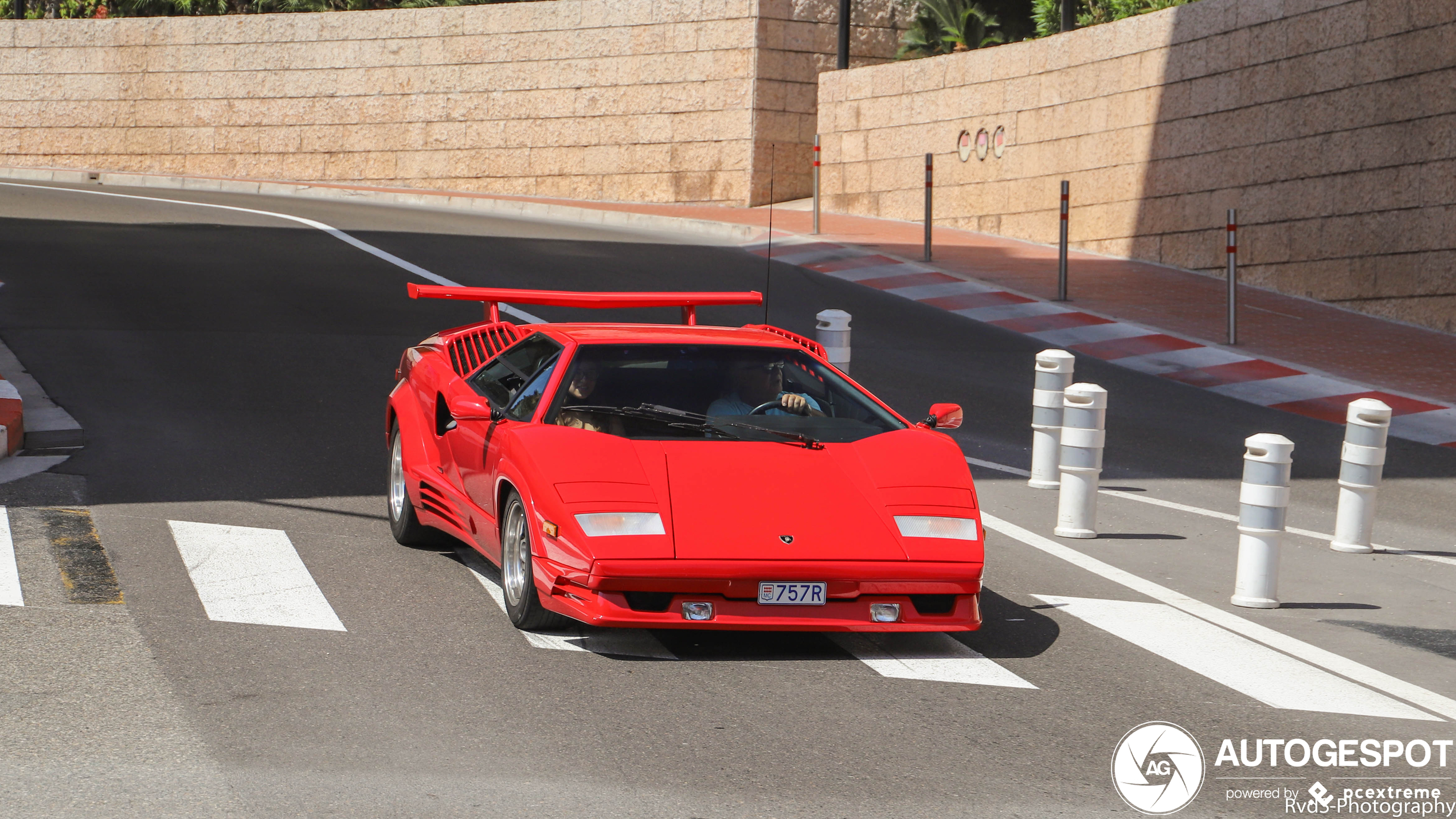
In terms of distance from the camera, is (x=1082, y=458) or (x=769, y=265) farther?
(x=769, y=265)

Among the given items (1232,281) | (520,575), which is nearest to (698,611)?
(520,575)

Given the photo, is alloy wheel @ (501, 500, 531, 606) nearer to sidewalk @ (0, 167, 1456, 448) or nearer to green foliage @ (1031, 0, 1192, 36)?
sidewalk @ (0, 167, 1456, 448)

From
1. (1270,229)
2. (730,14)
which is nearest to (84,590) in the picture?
(1270,229)

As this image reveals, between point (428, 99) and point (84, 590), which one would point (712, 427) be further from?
point (428, 99)

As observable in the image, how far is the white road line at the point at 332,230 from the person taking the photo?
16.7 metres

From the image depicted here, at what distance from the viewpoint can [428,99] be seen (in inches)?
1305

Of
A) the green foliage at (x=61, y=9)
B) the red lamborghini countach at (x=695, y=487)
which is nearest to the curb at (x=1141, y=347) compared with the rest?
the red lamborghini countach at (x=695, y=487)

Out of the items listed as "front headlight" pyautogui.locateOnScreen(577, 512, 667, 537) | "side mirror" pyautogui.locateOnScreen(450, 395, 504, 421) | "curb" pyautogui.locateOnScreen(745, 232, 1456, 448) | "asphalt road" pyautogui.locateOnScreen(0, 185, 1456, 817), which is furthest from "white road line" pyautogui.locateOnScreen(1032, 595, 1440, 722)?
"curb" pyautogui.locateOnScreen(745, 232, 1456, 448)

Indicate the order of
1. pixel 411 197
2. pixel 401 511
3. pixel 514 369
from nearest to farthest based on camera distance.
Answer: pixel 514 369
pixel 401 511
pixel 411 197

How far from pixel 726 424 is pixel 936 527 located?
1.05 m

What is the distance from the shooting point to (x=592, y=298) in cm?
841

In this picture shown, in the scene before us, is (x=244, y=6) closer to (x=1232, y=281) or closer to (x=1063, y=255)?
(x=1063, y=255)

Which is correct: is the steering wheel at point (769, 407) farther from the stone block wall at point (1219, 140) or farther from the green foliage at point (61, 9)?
the green foliage at point (61, 9)

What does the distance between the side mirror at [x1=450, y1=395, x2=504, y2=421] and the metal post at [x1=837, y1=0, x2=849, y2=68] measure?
22.8 metres
